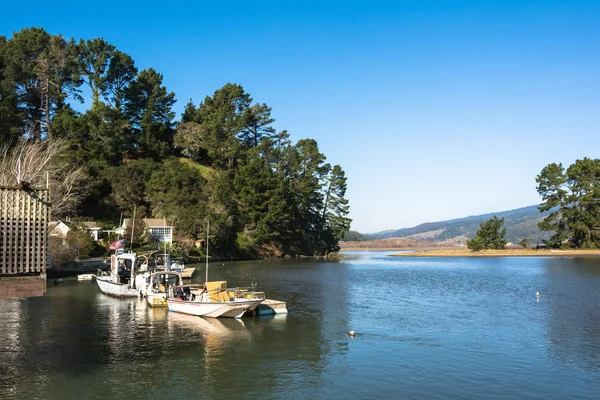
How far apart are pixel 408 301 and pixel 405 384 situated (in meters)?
21.1

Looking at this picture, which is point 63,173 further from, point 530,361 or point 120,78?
point 530,361

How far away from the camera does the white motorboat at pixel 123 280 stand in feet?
138

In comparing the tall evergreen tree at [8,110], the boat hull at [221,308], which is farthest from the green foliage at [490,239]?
the tall evergreen tree at [8,110]

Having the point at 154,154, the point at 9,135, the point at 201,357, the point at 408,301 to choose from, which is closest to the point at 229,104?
the point at 154,154

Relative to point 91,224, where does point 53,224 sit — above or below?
below

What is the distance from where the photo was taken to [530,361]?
21.9 meters

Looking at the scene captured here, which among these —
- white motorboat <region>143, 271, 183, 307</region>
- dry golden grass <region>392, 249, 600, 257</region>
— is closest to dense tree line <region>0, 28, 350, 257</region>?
dry golden grass <region>392, 249, 600, 257</region>

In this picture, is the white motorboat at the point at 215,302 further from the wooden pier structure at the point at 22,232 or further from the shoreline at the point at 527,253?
the shoreline at the point at 527,253

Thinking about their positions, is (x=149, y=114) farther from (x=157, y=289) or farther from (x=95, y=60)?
(x=157, y=289)

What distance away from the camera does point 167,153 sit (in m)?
109

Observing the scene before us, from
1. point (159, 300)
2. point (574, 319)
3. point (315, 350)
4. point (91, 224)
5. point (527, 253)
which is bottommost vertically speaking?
point (574, 319)

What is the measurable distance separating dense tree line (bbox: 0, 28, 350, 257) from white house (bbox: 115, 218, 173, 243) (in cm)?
253

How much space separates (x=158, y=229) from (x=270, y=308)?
53872 millimetres

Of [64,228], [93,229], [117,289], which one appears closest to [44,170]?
[64,228]
